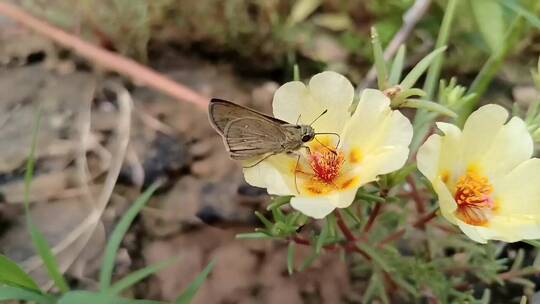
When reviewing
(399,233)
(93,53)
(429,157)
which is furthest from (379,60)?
(93,53)

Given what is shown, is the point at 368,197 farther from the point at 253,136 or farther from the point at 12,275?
the point at 12,275

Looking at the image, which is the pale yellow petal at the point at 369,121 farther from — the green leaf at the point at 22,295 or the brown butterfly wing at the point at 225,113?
the green leaf at the point at 22,295

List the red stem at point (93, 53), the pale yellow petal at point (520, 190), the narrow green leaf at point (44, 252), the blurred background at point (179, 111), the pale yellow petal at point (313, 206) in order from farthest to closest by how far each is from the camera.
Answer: the red stem at point (93, 53) < the blurred background at point (179, 111) < the narrow green leaf at point (44, 252) < the pale yellow petal at point (520, 190) < the pale yellow petal at point (313, 206)

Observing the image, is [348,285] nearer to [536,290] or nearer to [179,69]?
[536,290]

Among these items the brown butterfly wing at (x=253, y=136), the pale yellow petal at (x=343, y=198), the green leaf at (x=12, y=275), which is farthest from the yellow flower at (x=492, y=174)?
the green leaf at (x=12, y=275)

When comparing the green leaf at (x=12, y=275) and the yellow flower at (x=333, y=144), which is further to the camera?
the green leaf at (x=12, y=275)

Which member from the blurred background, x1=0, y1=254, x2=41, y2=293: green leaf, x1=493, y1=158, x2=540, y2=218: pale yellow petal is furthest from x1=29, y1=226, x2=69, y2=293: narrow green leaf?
x1=493, y1=158, x2=540, y2=218: pale yellow petal
